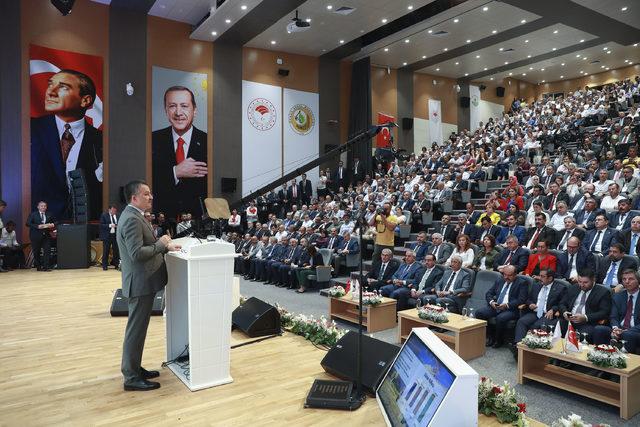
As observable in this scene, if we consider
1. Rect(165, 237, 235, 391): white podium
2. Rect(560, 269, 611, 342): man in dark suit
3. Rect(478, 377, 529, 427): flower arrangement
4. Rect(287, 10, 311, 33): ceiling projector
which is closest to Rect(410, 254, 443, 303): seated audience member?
Rect(560, 269, 611, 342): man in dark suit

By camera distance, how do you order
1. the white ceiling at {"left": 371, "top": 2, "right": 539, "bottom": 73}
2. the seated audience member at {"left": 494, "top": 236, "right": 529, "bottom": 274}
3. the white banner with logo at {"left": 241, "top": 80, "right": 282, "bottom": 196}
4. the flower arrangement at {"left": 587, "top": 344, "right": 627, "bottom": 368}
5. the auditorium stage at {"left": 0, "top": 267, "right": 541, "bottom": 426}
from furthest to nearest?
the white banner with logo at {"left": 241, "top": 80, "right": 282, "bottom": 196}, the white ceiling at {"left": 371, "top": 2, "right": 539, "bottom": 73}, the seated audience member at {"left": 494, "top": 236, "right": 529, "bottom": 274}, the flower arrangement at {"left": 587, "top": 344, "right": 627, "bottom": 368}, the auditorium stage at {"left": 0, "top": 267, "right": 541, "bottom": 426}

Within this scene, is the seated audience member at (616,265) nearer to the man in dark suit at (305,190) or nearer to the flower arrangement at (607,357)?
the flower arrangement at (607,357)

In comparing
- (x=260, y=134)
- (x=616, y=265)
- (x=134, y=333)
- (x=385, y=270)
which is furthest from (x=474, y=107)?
(x=134, y=333)

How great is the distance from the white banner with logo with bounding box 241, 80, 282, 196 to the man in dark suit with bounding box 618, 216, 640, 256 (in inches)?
409

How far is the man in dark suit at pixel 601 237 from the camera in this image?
19.0ft

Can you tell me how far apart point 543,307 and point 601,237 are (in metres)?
1.89

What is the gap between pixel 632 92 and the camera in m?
13.4

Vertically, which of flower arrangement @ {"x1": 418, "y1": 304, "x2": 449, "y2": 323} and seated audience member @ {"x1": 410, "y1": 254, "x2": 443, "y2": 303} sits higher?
seated audience member @ {"x1": 410, "y1": 254, "x2": 443, "y2": 303}

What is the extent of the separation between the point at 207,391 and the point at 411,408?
62.1 inches

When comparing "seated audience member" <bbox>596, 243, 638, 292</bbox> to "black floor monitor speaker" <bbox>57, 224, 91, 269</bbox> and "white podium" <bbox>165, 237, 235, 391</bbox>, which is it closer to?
"white podium" <bbox>165, 237, 235, 391</bbox>

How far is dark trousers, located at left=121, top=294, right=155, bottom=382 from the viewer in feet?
9.69

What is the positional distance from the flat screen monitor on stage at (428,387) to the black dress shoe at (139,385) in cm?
156

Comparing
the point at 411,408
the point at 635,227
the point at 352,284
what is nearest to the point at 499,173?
the point at 635,227

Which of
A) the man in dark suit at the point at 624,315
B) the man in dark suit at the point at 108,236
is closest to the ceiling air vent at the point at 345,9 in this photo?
the man in dark suit at the point at 108,236
